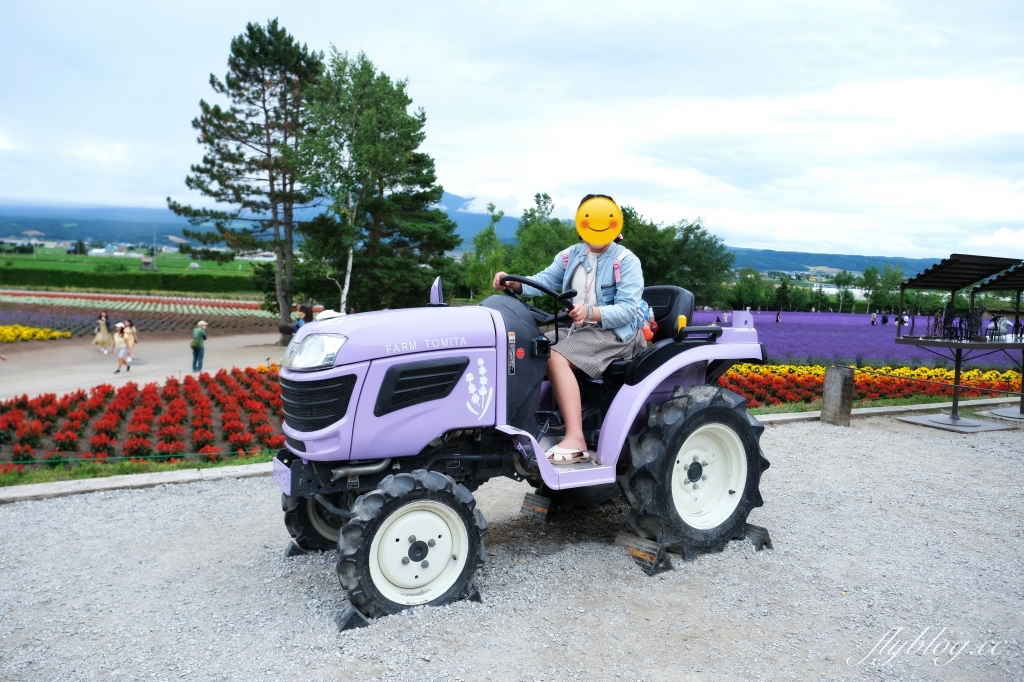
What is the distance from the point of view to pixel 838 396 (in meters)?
9.14

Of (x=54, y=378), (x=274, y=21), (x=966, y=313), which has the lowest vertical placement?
(x=54, y=378)

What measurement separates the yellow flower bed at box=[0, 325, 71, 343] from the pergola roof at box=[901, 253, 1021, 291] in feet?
71.5

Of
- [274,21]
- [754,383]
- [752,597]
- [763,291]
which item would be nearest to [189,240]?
[274,21]

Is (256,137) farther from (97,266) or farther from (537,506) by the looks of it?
(97,266)

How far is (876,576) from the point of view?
14.9 ft

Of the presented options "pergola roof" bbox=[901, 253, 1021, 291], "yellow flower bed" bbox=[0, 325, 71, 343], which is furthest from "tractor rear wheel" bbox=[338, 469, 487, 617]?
"yellow flower bed" bbox=[0, 325, 71, 343]

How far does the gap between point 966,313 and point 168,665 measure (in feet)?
31.8

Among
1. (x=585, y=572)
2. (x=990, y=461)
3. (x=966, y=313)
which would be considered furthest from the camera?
(x=966, y=313)

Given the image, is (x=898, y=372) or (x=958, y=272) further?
(x=898, y=372)

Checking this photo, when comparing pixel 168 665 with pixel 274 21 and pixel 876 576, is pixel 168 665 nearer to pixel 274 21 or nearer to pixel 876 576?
pixel 876 576

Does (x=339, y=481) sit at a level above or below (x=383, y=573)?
above

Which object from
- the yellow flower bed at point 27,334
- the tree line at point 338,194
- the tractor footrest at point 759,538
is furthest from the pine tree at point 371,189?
the tractor footrest at point 759,538

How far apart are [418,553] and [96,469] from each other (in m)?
4.23

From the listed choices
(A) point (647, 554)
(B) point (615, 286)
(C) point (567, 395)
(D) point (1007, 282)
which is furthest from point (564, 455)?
(D) point (1007, 282)
